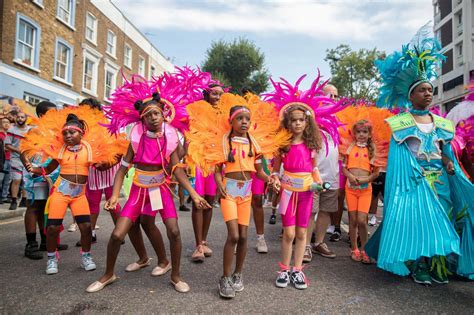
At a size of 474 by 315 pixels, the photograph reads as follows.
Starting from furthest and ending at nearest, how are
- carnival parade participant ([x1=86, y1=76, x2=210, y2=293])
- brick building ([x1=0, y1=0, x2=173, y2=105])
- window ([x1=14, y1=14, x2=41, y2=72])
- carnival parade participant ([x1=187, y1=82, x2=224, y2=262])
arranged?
window ([x1=14, y1=14, x2=41, y2=72]) < brick building ([x1=0, y1=0, x2=173, y2=105]) < carnival parade participant ([x1=187, y1=82, x2=224, y2=262]) < carnival parade participant ([x1=86, y1=76, x2=210, y2=293])

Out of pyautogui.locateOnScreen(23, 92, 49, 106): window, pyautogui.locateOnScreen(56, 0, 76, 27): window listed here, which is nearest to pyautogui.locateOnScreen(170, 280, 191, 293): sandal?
pyautogui.locateOnScreen(23, 92, 49, 106): window

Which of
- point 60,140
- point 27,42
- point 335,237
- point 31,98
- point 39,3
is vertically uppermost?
point 39,3

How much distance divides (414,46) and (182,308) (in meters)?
3.91

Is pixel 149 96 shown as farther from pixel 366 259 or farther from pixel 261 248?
pixel 366 259

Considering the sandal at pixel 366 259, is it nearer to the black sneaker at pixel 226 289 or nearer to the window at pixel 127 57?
the black sneaker at pixel 226 289

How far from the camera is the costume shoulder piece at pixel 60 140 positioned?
4.03 meters

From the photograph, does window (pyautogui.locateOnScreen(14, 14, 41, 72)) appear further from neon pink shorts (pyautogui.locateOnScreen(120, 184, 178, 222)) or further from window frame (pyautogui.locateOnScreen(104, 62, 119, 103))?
neon pink shorts (pyautogui.locateOnScreen(120, 184, 178, 222))

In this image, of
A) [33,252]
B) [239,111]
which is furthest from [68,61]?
[239,111]

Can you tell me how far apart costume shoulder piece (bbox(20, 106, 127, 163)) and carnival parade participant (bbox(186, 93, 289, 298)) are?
1.16m

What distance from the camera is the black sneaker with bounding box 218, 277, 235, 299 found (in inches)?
123

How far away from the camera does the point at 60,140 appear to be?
4078mm

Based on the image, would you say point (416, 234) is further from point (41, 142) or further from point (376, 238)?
point (41, 142)

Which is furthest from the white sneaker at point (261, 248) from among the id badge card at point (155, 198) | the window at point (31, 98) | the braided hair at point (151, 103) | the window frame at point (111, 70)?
the window frame at point (111, 70)

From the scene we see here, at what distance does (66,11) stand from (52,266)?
1667cm
